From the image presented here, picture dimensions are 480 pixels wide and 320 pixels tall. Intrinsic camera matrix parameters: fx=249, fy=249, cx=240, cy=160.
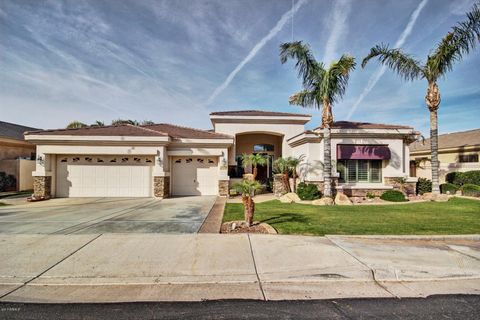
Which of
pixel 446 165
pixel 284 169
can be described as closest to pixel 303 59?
pixel 284 169

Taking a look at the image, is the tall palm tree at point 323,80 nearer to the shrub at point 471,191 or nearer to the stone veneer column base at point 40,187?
the shrub at point 471,191

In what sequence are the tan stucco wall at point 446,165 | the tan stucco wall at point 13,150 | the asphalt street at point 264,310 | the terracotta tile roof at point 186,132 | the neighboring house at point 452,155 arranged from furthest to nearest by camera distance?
1. the neighboring house at point 452,155
2. the tan stucco wall at point 446,165
3. the tan stucco wall at point 13,150
4. the terracotta tile roof at point 186,132
5. the asphalt street at point 264,310

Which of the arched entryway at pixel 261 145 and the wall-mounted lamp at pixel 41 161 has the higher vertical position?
the arched entryway at pixel 261 145

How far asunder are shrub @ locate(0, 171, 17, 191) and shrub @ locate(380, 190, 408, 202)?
2451 cm

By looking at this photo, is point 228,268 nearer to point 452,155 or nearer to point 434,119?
point 434,119

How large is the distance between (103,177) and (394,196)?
16391 mm

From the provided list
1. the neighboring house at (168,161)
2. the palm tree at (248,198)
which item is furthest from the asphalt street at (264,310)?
the neighboring house at (168,161)

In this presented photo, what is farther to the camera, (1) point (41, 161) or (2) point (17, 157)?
(2) point (17, 157)

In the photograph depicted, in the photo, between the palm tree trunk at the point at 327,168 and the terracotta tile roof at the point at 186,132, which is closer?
the palm tree trunk at the point at 327,168

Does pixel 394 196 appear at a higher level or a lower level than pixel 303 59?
lower

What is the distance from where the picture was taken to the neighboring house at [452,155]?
20.1 metres

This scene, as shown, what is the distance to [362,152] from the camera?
14.8m

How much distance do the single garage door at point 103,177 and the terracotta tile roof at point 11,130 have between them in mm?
8995

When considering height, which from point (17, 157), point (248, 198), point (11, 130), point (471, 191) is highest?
point (11, 130)
